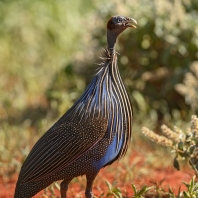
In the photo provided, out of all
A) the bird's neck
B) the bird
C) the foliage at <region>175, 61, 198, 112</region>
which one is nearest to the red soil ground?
the bird

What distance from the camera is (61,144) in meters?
4.09

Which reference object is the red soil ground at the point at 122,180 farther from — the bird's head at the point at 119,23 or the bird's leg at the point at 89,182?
the bird's head at the point at 119,23

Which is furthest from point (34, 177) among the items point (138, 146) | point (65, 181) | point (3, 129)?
point (3, 129)

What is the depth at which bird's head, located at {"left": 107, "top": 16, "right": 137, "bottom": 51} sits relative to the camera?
412cm

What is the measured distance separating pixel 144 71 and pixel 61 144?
3.78 metres

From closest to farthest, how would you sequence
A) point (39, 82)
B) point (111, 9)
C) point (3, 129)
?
point (3, 129) → point (111, 9) → point (39, 82)

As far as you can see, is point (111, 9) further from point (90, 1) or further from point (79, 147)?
point (90, 1)

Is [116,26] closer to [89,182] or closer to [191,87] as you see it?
[89,182]

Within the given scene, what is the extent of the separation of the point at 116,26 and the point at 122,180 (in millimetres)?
1764

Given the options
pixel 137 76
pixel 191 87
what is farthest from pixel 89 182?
pixel 137 76

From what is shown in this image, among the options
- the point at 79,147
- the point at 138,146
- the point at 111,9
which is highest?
the point at 111,9

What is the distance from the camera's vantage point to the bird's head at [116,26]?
4121 mm

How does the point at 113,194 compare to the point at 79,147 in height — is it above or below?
below

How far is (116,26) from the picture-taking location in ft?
13.5
